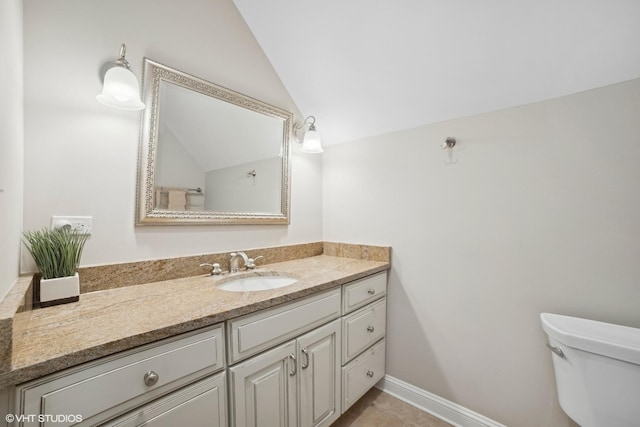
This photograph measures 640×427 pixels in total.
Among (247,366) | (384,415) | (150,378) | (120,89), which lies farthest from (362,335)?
(120,89)

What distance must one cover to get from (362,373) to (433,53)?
1.80m

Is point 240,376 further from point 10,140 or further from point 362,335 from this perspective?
point 10,140

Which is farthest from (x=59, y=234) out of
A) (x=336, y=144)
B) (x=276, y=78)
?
(x=336, y=144)

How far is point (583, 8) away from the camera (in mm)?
1011

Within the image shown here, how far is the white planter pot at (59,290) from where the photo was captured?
93 centimetres

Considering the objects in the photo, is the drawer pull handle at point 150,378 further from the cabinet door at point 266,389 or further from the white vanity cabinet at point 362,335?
the white vanity cabinet at point 362,335

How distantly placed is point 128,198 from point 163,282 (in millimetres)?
425

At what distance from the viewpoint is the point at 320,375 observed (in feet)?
4.25

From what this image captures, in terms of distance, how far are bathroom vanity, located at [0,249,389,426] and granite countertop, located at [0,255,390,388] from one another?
0.04 ft

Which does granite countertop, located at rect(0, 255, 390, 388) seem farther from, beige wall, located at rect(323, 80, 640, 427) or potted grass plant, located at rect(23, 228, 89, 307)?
beige wall, located at rect(323, 80, 640, 427)

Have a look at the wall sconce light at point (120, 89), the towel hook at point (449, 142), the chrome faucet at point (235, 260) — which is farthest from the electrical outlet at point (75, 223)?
the towel hook at point (449, 142)

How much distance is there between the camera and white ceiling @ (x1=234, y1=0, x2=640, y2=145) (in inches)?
41.9

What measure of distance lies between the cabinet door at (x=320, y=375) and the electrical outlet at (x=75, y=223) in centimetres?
103

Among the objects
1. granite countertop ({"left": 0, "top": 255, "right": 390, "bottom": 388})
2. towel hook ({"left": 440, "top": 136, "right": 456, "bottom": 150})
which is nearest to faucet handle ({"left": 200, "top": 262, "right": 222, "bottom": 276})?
granite countertop ({"left": 0, "top": 255, "right": 390, "bottom": 388})
